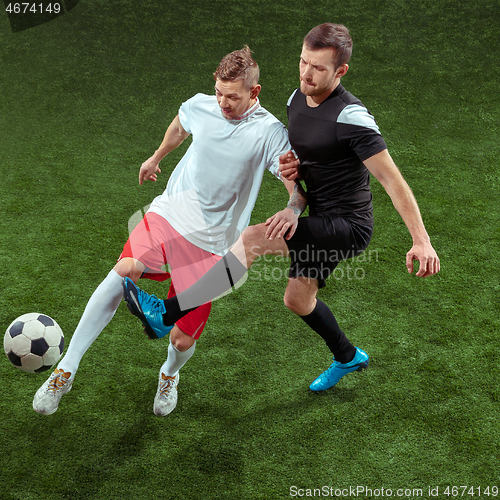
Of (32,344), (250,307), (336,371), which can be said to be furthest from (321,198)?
(32,344)

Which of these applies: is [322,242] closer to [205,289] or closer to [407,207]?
[407,207]

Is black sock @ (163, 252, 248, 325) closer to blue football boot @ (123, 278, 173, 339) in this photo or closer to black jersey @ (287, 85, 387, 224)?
blue football boot @ (123, 278, 173, 339)

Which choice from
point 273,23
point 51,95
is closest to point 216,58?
point 273,23

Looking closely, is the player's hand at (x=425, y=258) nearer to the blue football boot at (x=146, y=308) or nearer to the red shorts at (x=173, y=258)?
the red shorts at (x=173, y=258)

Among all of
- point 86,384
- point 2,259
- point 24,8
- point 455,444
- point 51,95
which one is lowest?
point 455,444

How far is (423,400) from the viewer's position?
120 inches

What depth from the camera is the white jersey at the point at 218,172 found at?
8.56 feet

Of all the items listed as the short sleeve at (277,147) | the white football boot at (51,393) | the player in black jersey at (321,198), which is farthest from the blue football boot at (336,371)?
the white football boot at (51,393)

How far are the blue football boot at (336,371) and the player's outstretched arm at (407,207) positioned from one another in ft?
2.80

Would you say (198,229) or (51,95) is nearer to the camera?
(198,229)

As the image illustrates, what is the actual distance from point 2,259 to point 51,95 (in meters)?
2.43

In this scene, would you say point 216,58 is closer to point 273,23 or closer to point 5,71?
point 273,23

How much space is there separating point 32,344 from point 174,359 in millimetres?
666

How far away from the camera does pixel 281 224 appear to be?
2.45m
